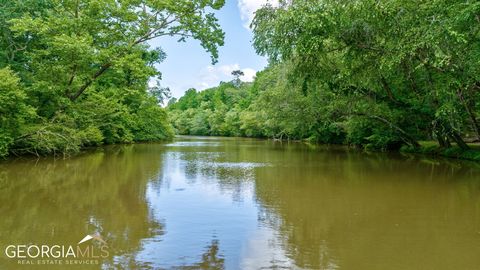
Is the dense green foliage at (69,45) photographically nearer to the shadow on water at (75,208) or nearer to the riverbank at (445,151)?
the shadow on water at (75,208)

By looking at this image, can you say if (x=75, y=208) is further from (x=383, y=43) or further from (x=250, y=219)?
(x=383, y=43)

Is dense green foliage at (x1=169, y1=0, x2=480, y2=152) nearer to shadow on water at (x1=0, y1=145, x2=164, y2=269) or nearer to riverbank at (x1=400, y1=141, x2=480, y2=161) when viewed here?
riverbank at (x1=400, y1=141, x2=480, y2=161)

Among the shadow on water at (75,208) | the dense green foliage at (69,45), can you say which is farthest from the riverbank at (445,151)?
the shadow on water at (75,208)

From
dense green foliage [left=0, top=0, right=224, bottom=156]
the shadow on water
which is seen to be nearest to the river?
the shadow on water

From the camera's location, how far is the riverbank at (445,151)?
22309 mm

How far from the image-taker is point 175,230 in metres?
7.57

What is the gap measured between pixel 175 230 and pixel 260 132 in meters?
62.7

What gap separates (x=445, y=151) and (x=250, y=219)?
20744 millimetres

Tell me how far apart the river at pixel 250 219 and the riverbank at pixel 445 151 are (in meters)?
7.71

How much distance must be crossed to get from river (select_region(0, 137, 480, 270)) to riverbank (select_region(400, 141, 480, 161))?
25.3 feet

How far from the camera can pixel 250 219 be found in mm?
8672

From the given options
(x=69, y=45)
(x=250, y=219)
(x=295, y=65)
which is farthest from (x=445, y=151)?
(x=69, y=45)

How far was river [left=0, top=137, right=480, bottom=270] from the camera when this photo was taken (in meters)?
5.98

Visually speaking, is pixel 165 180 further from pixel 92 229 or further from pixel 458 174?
pixel 458 174
